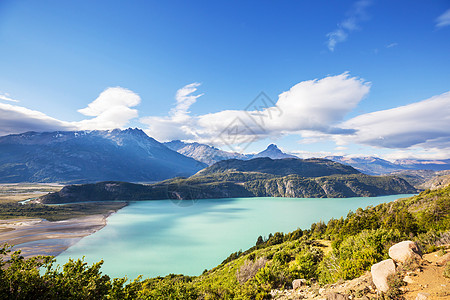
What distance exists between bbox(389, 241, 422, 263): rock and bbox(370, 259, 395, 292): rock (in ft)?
3.80

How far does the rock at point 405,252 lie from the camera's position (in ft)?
38.7

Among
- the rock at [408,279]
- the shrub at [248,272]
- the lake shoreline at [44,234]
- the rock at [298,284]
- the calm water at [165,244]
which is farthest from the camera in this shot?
the lake shoreline at [44,234]

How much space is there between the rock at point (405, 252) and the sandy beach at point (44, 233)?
7577cm

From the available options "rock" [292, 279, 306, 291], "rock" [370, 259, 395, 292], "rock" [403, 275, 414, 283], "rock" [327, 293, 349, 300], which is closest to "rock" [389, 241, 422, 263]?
"rock" [370, 259, 395, 292]

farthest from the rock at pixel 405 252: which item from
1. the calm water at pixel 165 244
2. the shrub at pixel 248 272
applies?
the calm water at pixel 165 244

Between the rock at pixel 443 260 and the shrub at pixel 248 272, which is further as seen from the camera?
the shrub at pixel 248 272

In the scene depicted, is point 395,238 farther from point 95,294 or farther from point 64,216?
point 64,216

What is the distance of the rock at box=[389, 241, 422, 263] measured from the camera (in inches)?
464

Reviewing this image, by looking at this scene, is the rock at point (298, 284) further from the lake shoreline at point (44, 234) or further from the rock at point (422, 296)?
the lake shoreline at point (44, 234)

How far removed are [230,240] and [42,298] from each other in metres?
71.7

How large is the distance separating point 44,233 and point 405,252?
104 m

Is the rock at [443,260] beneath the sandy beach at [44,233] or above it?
above

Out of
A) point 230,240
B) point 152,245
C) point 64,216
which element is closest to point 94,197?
point 64,216

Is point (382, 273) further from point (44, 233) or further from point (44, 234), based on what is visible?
point (44, 233)
